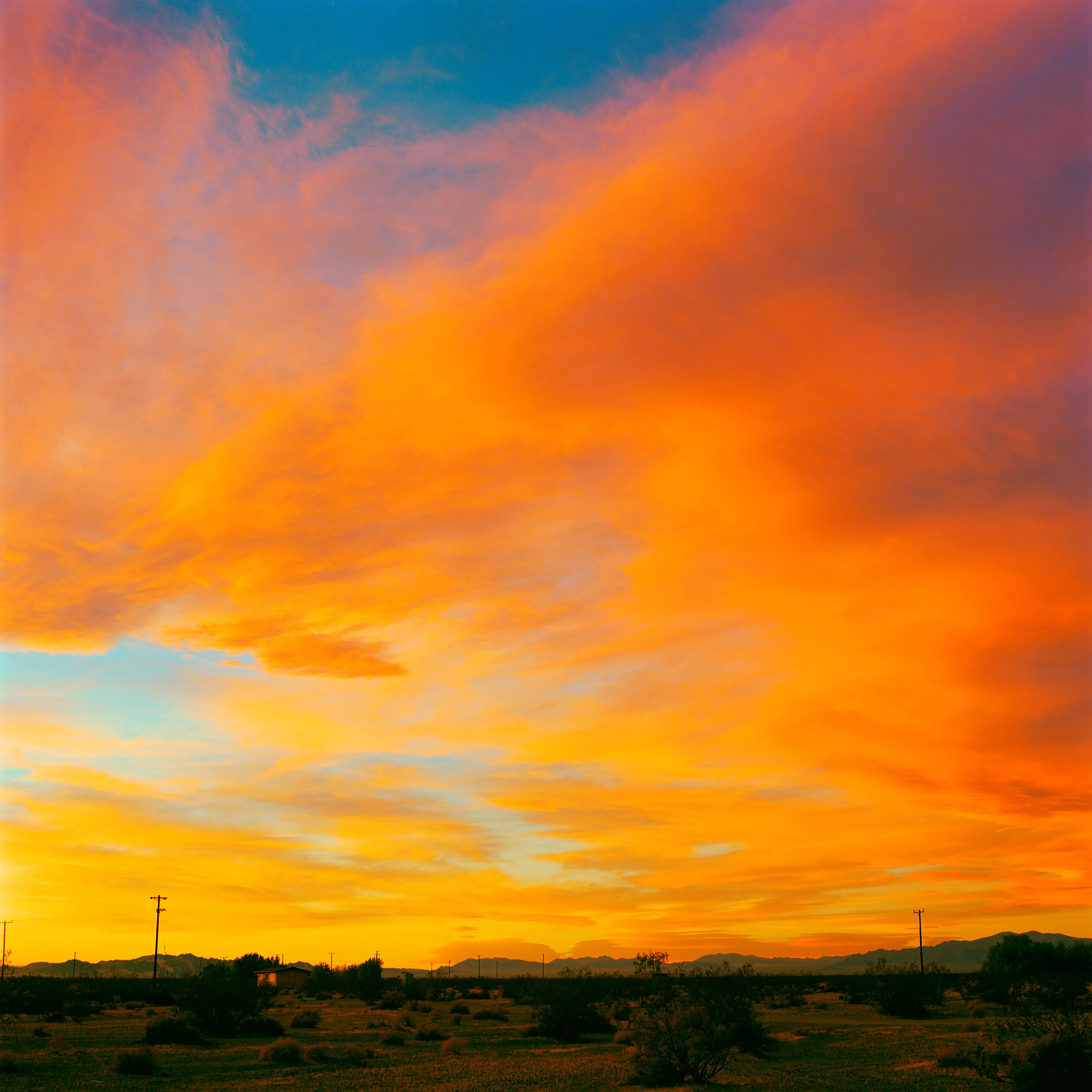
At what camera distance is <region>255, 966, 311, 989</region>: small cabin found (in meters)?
98.2

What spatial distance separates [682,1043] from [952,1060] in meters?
8.00

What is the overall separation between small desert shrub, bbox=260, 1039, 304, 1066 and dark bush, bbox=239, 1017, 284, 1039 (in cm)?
1010

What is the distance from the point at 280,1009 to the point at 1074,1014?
49466 millimetres

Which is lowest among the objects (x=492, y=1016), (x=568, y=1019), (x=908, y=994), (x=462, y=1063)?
(x=492, y=1016)

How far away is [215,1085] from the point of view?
25719mm

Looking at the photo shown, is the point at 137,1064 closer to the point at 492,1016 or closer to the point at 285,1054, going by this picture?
the point at 285,1054

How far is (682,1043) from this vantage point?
992 inches

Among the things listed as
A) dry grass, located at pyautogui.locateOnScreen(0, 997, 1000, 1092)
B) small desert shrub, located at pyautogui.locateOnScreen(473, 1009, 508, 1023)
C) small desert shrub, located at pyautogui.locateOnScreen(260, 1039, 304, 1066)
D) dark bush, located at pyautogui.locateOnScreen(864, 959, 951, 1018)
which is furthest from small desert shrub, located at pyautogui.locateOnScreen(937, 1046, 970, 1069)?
small desert shrub, located at pyautogui.locateOnScreen(473, 1009, 508, 1023)

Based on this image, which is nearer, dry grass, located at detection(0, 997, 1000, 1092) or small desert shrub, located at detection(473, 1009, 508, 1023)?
dry grass, located at detection(0, 997, 1000, 1092)

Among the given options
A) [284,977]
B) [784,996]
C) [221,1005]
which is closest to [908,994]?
[784,996]

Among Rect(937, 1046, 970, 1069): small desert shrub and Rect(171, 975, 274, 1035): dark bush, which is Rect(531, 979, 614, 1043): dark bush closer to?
Rect(171, 975, 274, 1035): dark bush

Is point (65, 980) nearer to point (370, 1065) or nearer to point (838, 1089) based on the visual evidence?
point (370, 1065)

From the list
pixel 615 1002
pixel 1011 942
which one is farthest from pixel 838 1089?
pixel 1011 942

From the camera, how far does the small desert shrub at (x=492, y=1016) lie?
50469 millimetres
